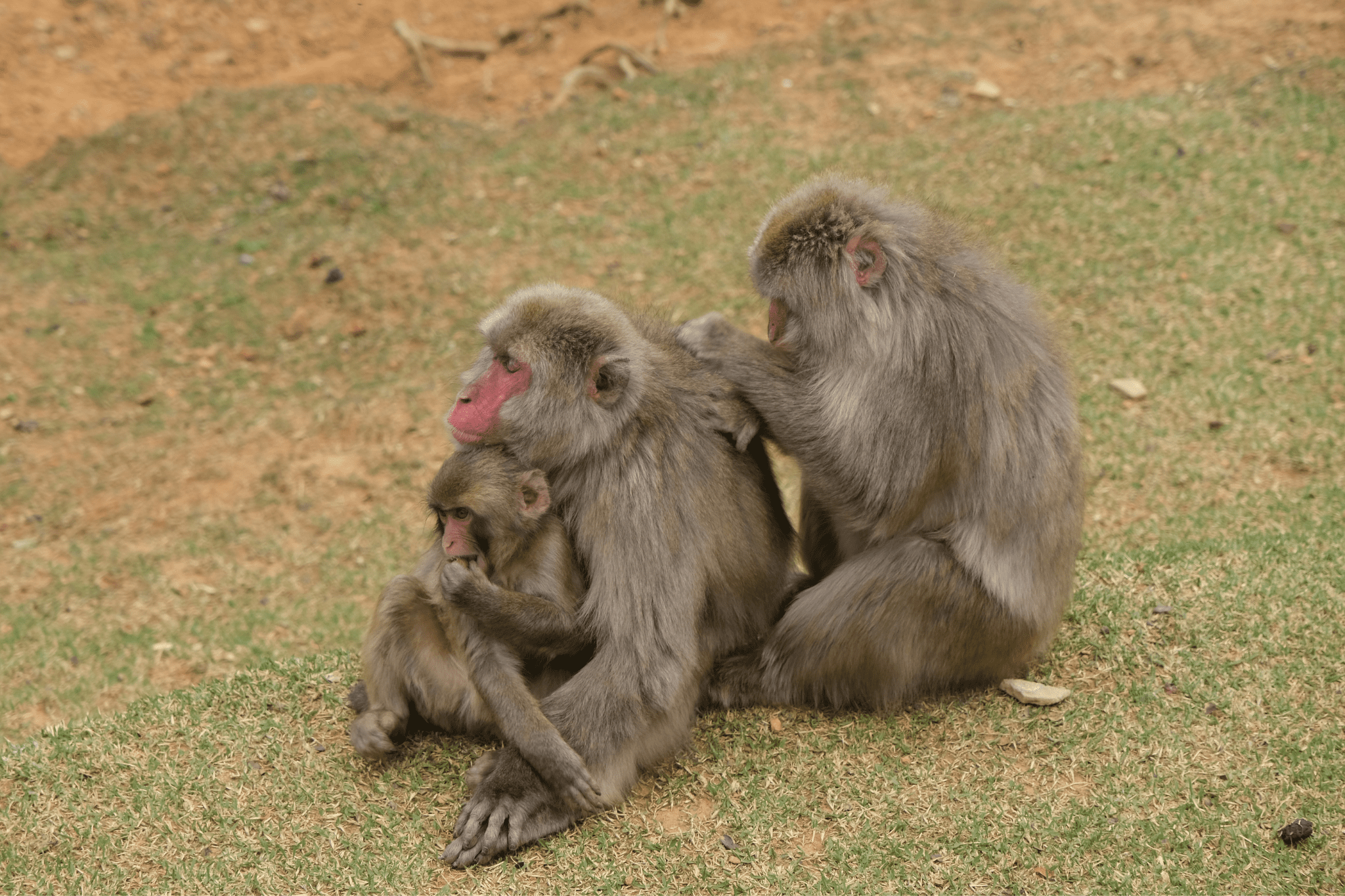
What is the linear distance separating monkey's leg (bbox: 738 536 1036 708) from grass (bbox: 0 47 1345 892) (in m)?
0.16

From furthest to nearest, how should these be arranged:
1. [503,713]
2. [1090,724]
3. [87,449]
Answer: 1. [87,449]
2. [1090,724]
3. [503,713]

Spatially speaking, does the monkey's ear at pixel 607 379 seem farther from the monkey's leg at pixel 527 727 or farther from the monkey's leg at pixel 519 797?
the monkey's leg at pixel 519 797

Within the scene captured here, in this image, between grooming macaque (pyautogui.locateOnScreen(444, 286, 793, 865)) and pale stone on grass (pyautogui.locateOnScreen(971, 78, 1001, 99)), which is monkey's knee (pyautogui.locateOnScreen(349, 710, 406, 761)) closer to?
grooming macaque (pyautogui.locateOnScreen(444, 286, 793, 865))

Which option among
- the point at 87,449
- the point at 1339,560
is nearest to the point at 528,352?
the point at 1339,560

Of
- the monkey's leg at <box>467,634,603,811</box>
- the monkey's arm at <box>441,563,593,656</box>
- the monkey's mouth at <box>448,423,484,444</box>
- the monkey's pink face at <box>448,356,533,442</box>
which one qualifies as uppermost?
the monkey's pink face at <box>448,356,533,442</box>

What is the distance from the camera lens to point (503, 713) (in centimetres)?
331

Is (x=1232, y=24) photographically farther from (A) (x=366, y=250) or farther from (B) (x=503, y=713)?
(B) (x=503, y=713)

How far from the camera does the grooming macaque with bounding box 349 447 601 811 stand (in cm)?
329

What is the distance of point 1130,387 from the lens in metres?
5.95

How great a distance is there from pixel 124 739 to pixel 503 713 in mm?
1458

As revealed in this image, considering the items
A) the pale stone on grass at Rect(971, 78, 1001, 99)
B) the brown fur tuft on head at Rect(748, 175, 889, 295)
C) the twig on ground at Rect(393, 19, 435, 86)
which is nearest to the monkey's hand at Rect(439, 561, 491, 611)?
the brown fur tuft on head at Rect(748, 175, 889, 295)

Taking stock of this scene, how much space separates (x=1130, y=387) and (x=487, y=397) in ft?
12.7

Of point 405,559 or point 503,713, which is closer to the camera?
point 503,713

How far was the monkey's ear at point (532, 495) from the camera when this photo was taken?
3.41 meters
